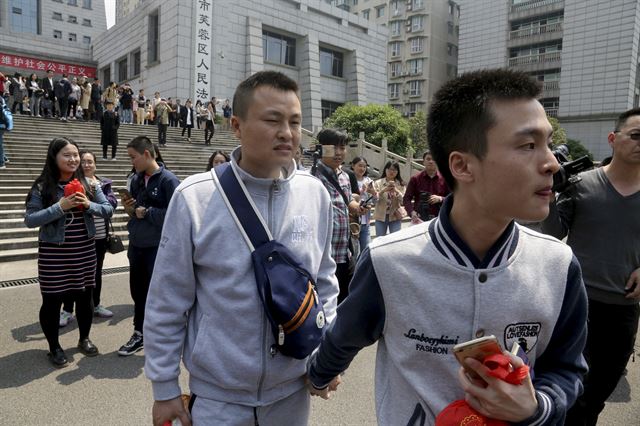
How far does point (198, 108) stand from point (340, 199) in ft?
68.6

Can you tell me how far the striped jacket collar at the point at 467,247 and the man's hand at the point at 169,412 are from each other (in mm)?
1156

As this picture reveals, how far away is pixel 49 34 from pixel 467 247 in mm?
63750

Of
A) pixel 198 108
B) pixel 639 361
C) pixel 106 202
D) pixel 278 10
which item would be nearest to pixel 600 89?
pixel 278 10

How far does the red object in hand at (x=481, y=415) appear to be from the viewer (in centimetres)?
101

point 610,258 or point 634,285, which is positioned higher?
point 610,258

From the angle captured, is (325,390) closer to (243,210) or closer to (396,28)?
(243,210)

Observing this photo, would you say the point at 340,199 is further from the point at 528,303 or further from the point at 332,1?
the point at 332,1

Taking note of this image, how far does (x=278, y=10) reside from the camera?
30922 mm

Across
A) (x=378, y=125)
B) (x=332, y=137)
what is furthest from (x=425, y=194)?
(x=378, y=125)

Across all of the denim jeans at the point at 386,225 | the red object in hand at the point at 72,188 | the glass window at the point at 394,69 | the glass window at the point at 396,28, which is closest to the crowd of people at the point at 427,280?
the red object in hand at the point at 72,188

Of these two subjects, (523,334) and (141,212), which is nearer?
(523,334)

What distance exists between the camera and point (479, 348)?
1004mm

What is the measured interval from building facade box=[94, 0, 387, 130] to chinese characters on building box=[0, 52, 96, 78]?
1.56m

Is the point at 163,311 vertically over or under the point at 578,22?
under
